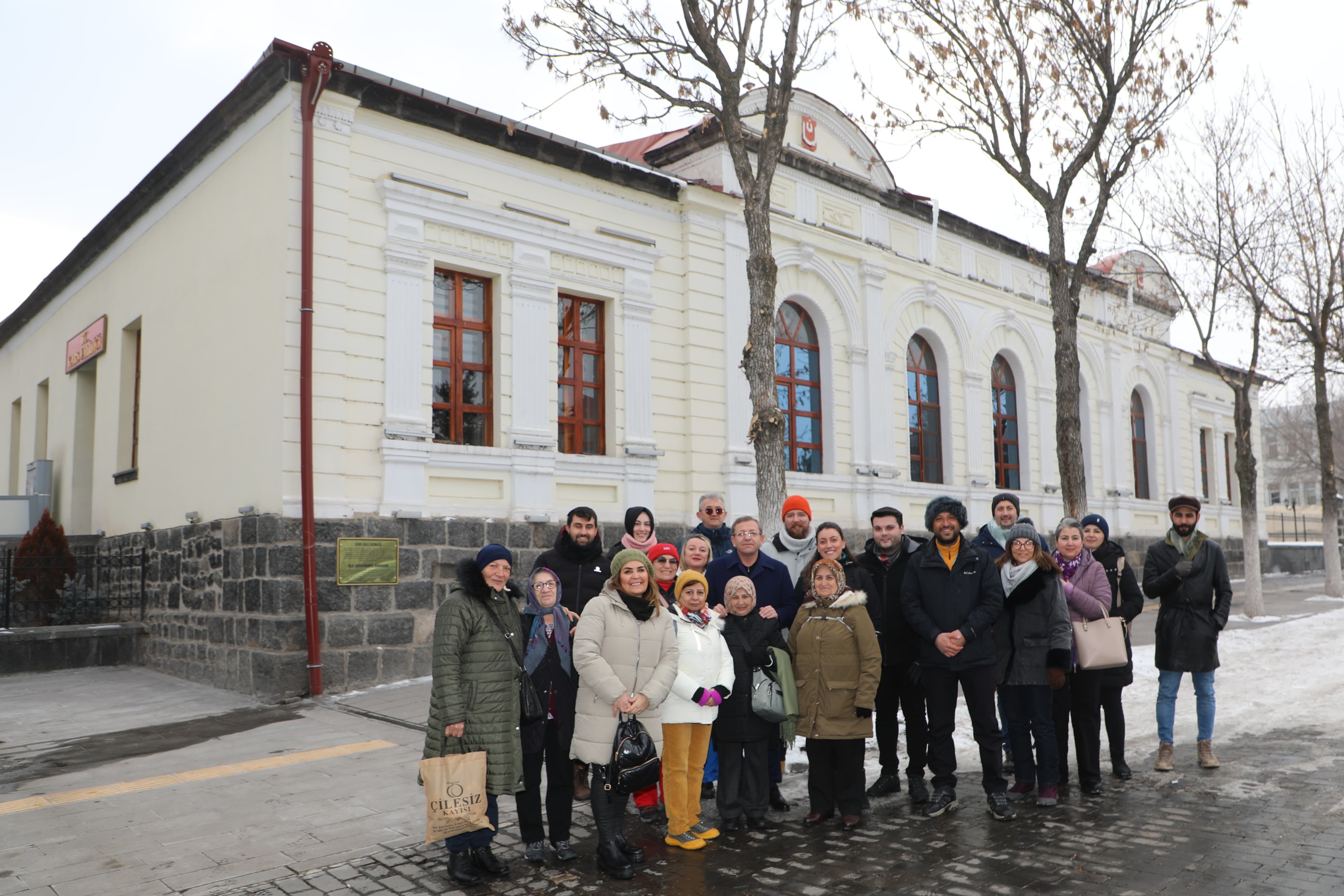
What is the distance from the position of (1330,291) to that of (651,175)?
13.1 metres

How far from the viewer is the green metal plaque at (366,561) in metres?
10.2

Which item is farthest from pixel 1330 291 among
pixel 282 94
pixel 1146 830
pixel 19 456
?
pixel 19 456

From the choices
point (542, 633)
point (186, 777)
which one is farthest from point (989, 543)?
point (186, 777)

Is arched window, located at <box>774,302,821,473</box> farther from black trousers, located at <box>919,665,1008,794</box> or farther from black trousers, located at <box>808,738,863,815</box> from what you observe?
black trousers, located at <box>808,738,863,815</box>

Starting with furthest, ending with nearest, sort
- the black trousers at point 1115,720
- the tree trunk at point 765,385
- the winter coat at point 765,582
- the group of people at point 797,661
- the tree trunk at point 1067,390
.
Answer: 1. the tree trunk at point 1067,390
2. the tree trunk at point 765,385
3. the black trousers at point 1115,720
4. the winter coat at point 765,582
5. the group of people at point 797,661

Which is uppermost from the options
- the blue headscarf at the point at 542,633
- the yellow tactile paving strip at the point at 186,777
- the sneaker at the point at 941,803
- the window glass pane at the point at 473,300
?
the window glass pane at the point at 473,300

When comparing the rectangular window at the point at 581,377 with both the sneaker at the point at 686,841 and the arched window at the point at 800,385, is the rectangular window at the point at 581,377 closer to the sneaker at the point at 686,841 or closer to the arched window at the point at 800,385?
the arched window at the point at 800,385

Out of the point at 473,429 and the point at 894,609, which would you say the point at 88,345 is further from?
the point at 894,609

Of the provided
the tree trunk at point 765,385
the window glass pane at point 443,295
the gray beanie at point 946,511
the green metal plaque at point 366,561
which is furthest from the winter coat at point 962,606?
the window glass pane at point 443,295

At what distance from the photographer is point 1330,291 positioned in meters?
18.2

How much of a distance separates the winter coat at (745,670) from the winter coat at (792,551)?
3.12ft

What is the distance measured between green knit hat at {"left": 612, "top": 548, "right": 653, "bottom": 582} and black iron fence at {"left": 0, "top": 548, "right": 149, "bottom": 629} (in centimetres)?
1046

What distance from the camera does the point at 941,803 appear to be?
5762 mm

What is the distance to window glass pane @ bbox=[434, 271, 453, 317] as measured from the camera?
11.7 m
